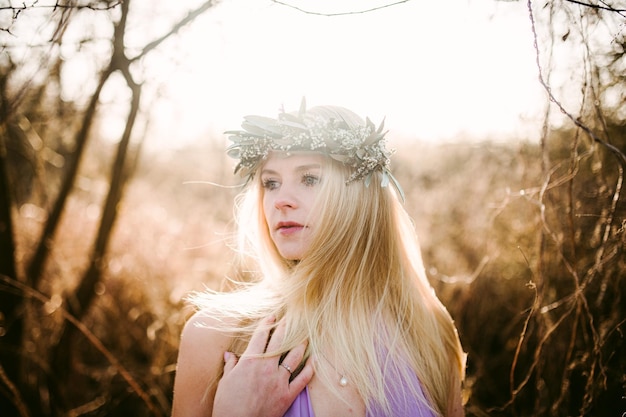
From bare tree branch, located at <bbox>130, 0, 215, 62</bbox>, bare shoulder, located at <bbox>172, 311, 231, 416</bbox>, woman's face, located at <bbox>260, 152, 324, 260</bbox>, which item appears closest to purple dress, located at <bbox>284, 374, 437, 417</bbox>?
bare shoulder, located at <bbox>172, 311, 231, 416</bbox>

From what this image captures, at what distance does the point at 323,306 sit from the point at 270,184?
59cm

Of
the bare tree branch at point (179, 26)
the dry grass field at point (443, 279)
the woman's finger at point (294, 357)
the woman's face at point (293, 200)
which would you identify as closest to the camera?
the woman's finger at point (294, 357)

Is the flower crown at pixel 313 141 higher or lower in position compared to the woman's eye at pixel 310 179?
higher

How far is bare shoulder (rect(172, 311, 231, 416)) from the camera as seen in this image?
4.99ft

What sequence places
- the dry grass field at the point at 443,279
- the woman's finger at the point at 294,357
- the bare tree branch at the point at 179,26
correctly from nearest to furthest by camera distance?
the woman's finger at the point at 294,357 < the bare tree branch at the point at 179,26 < the dry grass field at the point at 443,279

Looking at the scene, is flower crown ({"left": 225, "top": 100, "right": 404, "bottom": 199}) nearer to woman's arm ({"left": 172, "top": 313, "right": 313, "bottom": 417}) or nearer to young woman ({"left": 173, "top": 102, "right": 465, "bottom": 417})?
young woman ({"left": 173, "top": 102, "right": 465, "bottom": 417})

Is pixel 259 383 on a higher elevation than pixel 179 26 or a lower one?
lower

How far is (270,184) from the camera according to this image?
1.83 metres

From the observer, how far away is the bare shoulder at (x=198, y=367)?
1.52 meters

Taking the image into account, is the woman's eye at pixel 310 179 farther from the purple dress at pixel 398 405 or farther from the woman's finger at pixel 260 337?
the purple dress at pixel 398 405

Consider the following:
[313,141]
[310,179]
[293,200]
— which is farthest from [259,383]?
[313,141]

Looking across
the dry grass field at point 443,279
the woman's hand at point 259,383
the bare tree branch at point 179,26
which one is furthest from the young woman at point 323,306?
the dry grass field at point 443,279

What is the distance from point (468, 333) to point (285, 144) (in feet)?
8.94

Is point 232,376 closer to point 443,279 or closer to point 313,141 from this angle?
point 313,141
